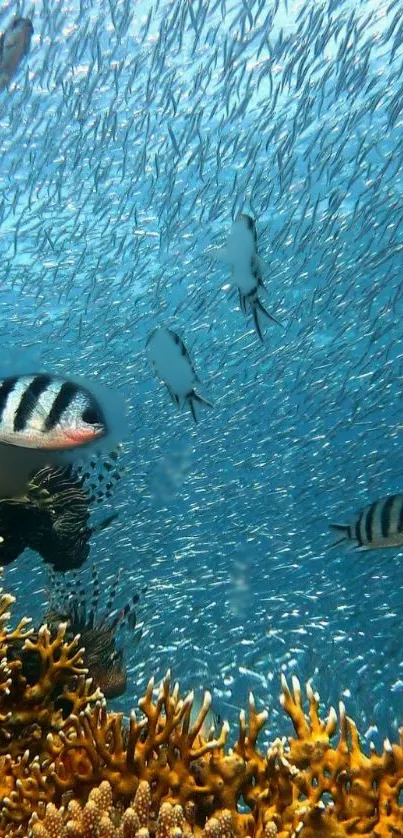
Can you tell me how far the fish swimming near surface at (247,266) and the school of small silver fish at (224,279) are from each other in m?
6.59

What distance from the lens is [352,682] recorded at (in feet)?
44.0

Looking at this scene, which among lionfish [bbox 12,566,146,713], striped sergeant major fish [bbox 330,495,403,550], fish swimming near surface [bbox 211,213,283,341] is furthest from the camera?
lionfish [bbox 12,566,146,713]

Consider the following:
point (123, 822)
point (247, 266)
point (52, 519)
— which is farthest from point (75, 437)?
point (52, 519)

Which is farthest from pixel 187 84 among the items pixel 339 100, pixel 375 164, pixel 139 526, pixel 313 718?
Answer: pixel 313 718

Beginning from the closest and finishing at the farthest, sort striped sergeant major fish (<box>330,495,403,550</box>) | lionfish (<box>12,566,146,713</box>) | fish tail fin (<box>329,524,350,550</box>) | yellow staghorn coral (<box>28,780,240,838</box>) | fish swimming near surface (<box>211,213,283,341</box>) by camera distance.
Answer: yellow staghorn coral (<box>28,780,240,838</box>) < fish swimming near surface (<box>211,213,283,341</box>) < striped sergeant major fish (<box>330,495,403,550</box>) < fish tail fin (<box>329,524,350,550</box>) < lionfish (<box>12,566,146,713</box>)

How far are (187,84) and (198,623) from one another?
13771mm

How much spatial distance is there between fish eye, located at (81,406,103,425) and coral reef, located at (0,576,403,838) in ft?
4.07

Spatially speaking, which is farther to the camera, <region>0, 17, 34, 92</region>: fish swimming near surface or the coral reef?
Result: <region>0, 17, 34, 92</region>: fish swimming near surface

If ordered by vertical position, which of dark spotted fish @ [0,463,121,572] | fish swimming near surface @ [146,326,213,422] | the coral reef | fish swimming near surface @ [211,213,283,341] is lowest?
the coral reef

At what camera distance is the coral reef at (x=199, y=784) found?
2.25 m

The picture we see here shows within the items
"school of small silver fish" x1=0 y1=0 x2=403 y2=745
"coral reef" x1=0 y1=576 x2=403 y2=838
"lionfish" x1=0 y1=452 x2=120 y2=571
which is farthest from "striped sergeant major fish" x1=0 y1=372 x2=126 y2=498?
"school of small silver fish" x1=0 y1=0 x2=403 y2=745

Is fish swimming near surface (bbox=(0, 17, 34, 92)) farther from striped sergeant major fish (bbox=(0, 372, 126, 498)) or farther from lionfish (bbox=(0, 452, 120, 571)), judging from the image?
striped sergeant major fish (bbox=(0, 372, 126, 498))

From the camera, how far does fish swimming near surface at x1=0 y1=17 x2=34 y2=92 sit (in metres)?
7.59

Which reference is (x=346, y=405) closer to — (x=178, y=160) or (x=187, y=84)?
(x=178, y=160)
